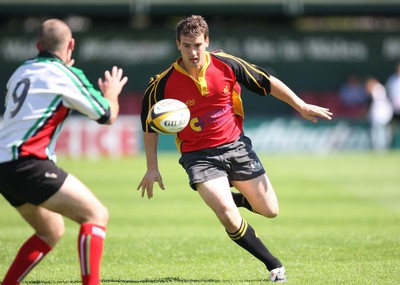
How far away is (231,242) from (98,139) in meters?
14.5

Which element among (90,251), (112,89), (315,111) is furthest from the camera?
(315,111)

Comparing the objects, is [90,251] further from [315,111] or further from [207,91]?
[315,111]

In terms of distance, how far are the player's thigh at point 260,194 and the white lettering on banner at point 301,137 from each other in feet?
60.5

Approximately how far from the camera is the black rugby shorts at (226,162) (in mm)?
8031

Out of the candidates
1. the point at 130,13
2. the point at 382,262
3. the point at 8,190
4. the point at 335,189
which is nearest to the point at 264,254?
the point at 382,262

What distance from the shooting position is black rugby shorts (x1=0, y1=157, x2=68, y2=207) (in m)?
6.29

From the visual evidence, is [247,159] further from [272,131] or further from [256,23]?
[256,23]

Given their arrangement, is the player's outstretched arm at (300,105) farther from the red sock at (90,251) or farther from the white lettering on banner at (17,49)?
the white lettering on banner at (17,49)

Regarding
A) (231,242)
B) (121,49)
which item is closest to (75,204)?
(231,242)

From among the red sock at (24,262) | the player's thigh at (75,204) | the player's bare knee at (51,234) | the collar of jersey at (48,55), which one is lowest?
the red sock at (24,262)

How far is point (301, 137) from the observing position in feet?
88.1

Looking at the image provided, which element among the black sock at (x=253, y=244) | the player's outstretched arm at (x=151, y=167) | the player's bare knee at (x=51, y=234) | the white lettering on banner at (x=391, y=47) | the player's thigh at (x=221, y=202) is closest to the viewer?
the player's bare knee at (x=51, y=234)

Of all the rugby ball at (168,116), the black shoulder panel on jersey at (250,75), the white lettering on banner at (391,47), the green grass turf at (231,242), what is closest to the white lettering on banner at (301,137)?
the white lettering on banner at (391,47)

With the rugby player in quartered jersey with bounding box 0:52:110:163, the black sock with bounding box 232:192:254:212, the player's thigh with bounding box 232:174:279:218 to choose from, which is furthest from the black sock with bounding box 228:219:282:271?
the rugby player in quartered jersey with bounding box 0:52:110:163
